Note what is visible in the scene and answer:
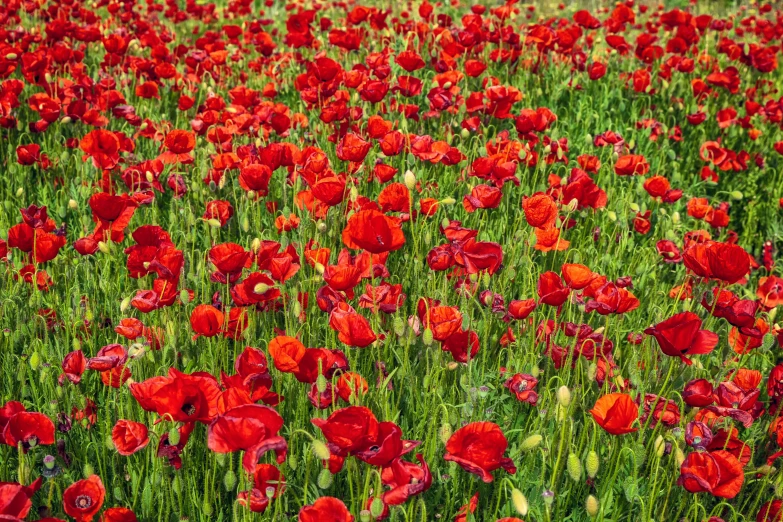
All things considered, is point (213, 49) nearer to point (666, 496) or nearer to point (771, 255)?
point (771, 255)

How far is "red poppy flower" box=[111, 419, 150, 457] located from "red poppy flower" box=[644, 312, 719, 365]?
127 centimetres

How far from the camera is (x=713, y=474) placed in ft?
5.67

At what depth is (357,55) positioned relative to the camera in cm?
612

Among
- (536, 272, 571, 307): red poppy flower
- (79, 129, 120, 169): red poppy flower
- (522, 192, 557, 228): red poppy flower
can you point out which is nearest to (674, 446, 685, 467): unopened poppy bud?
(536, 272, 571, 307): red poppy flower

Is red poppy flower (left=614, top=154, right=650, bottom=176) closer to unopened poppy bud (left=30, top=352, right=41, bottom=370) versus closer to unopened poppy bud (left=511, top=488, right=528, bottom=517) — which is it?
unopened poppy bud (left=511, top=488, right=528, bottom=517)

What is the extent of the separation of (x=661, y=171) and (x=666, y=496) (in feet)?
9.96

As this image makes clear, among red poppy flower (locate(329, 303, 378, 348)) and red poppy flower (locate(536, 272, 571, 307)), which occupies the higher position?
red poppy flower (locate(329, 303, 378, 348))

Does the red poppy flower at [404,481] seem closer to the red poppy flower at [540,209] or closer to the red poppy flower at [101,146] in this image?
the red poppy flower at [540,209]

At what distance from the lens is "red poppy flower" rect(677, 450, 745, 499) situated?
1.72 meters

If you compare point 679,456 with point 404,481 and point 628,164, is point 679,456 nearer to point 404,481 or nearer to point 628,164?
point 404,481

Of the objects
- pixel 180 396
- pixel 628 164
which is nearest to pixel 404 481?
pixel 180 396

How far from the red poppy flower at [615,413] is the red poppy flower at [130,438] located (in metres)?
1.06

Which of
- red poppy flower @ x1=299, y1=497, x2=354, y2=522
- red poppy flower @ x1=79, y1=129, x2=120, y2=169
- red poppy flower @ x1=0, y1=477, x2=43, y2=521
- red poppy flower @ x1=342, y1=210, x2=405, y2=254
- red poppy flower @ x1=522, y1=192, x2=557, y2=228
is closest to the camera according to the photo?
red poppy flower @ x1=0, y1=477, x2=43, y2=521

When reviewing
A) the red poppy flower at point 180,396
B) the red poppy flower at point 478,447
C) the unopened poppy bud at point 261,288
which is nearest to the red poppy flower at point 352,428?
the red poppy flower at point 478,447
